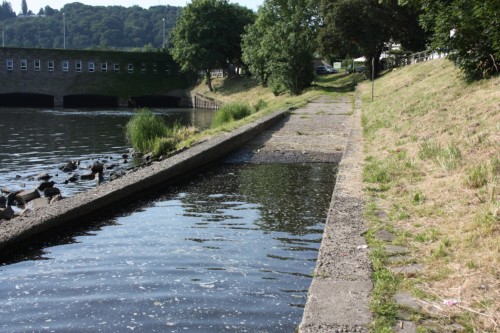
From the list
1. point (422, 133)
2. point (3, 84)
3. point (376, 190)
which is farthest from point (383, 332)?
point (3, 84)

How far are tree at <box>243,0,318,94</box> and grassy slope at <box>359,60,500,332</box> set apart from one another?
119 feet

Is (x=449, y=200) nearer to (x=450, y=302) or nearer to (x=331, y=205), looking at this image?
(x=331, y=205)

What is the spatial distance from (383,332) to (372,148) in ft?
33.9

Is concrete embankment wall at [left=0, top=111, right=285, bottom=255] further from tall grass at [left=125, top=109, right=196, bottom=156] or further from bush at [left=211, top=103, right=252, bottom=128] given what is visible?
bush at [left=211, top=103, right=252, bottom=128]

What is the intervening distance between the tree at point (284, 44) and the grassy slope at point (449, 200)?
36.2 metres

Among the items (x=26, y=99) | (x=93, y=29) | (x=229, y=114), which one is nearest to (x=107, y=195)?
(x=229, y=114)

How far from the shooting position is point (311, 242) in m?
8.20

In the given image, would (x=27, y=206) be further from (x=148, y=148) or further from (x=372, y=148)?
(x=148, y=148)

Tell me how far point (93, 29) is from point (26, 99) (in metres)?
106

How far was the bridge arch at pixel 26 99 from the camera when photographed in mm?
81325

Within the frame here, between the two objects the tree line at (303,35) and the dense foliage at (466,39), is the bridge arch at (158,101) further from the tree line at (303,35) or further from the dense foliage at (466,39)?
the dense foliage at (466,39)

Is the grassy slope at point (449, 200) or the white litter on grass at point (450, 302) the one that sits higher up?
the grassy slope at point (449, 200)

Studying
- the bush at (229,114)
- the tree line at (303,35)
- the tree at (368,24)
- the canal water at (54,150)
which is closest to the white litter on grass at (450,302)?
the canal water at (54,150)

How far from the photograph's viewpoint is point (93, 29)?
184 meters
